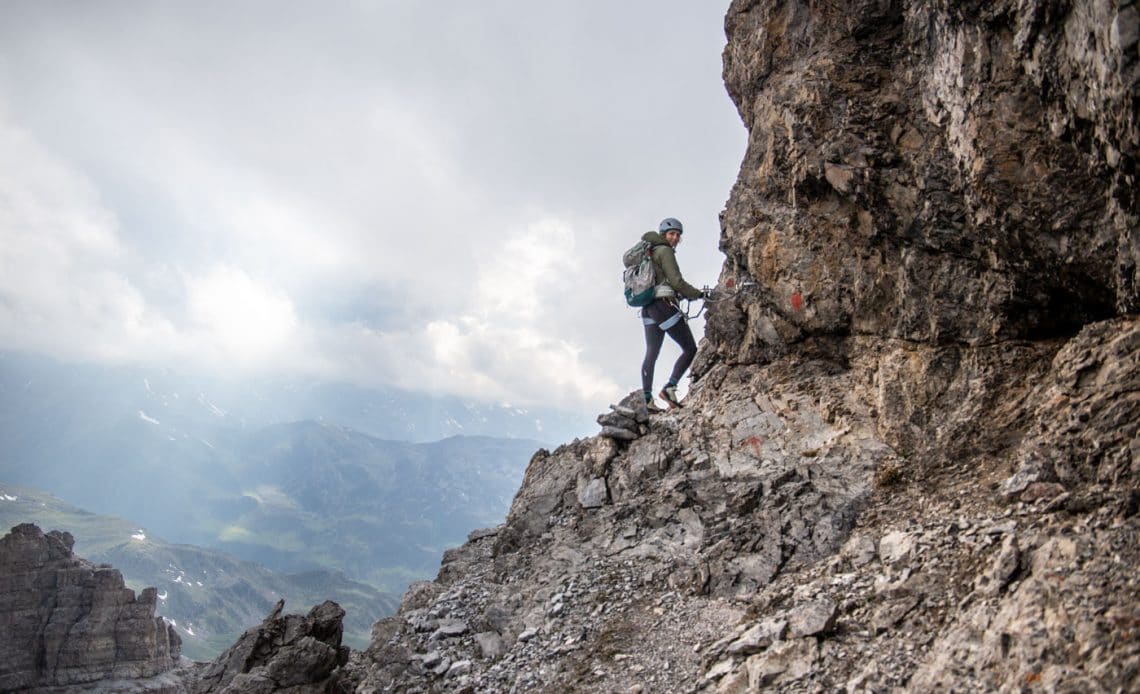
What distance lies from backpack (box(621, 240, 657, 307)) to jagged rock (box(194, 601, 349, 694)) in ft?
51.1

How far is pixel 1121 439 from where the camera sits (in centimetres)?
998

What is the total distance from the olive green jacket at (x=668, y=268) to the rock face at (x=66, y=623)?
125518mm

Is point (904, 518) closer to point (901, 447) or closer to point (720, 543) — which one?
point (901, 447)

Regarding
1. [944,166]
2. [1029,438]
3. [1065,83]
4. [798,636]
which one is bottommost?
[798,636]

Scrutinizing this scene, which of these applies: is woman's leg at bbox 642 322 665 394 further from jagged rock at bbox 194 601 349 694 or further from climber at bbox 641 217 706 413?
jagged rock at bbox 194 601 349 694

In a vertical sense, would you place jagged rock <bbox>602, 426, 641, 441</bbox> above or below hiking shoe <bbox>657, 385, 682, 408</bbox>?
below

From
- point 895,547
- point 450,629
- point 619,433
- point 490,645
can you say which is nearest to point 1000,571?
point 895,547

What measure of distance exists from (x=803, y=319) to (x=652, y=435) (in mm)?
6282

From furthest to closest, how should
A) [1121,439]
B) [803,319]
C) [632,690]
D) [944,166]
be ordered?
[803,319], [944,166], [632,690], [1121,439]

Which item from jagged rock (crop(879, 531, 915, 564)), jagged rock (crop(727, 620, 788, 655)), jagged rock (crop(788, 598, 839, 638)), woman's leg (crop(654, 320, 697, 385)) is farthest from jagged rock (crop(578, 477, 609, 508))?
jagged rock (crop(879, 531, 915, 564))

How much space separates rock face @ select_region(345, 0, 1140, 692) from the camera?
9633mm

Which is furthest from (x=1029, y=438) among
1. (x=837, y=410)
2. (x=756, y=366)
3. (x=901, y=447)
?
(x=756, y=366)

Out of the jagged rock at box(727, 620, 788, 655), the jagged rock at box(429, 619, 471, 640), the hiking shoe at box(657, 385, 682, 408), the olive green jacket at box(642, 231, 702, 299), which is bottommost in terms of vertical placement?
the jagged rock at box(727, 620, 788, 655)

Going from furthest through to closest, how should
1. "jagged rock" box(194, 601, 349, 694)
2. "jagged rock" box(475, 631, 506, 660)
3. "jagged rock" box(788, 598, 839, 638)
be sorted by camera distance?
"jagged rock" box(194, 601, 349, 694), "jagged rock" box(475, 631, 506, 660), "jagged rock" box(788, 598, 839, 638)
